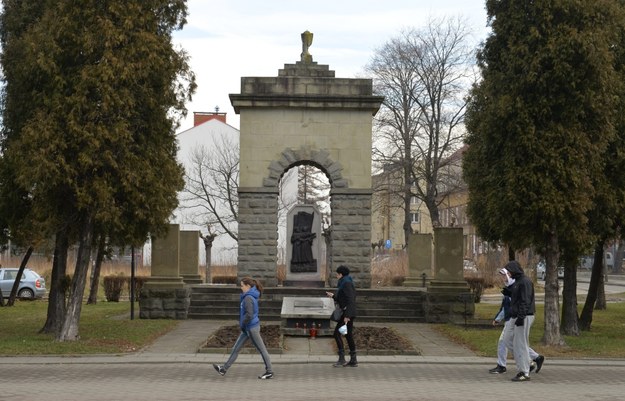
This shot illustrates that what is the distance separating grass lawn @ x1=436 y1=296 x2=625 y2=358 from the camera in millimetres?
18672

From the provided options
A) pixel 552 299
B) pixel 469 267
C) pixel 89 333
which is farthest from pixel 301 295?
pixel 469 267

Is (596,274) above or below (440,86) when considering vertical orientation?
below

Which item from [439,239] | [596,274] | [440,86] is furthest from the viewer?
[440,86]

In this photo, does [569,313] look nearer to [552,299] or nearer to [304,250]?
[552,299]

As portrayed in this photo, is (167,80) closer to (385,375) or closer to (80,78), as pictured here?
(80,78)

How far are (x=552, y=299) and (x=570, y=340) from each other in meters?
2.11

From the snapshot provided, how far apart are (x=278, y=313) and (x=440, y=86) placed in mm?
25322

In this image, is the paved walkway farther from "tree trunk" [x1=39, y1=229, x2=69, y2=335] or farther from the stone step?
the stone step

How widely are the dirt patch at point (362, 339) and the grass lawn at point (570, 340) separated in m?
1.48

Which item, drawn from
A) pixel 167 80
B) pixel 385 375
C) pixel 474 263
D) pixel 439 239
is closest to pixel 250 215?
pixel 439 239

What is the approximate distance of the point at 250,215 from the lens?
2770 cm

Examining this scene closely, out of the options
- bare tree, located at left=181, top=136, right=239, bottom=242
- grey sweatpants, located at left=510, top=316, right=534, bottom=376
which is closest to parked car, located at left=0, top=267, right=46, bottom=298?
bare tree, located at left=181, top=136, right=239, bottom=242

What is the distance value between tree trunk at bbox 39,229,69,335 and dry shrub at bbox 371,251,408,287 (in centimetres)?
1914

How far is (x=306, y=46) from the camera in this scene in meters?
29.2
